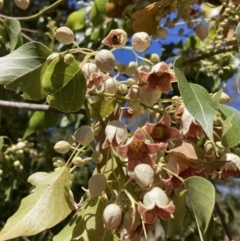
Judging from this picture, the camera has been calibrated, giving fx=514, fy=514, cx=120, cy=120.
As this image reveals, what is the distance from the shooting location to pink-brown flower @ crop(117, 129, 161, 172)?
0.78 m

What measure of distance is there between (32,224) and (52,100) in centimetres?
20

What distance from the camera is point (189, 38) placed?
1.90 meters

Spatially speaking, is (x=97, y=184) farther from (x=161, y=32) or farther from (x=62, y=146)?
(x=161, y=32)

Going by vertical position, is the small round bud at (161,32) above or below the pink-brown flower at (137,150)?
below

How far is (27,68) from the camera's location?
2.94ft

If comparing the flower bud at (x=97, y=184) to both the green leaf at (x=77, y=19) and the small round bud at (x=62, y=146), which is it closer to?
the small round bud at (x=62, y=146)

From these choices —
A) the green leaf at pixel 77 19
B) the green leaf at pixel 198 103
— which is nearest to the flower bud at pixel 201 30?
the green leaf at pixel 77 19

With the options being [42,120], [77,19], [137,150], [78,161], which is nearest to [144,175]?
[137,150]

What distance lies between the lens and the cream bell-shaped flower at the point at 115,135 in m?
0.81

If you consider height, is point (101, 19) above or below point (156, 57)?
below

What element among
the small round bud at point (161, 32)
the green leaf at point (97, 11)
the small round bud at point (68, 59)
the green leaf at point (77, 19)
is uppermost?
the small round bud at point (68, 59)

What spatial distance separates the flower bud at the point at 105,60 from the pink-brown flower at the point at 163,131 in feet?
0.37

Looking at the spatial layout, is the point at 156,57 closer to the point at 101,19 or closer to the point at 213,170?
the point at 213,170

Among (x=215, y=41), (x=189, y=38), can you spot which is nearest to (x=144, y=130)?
(x=215, y=41)
